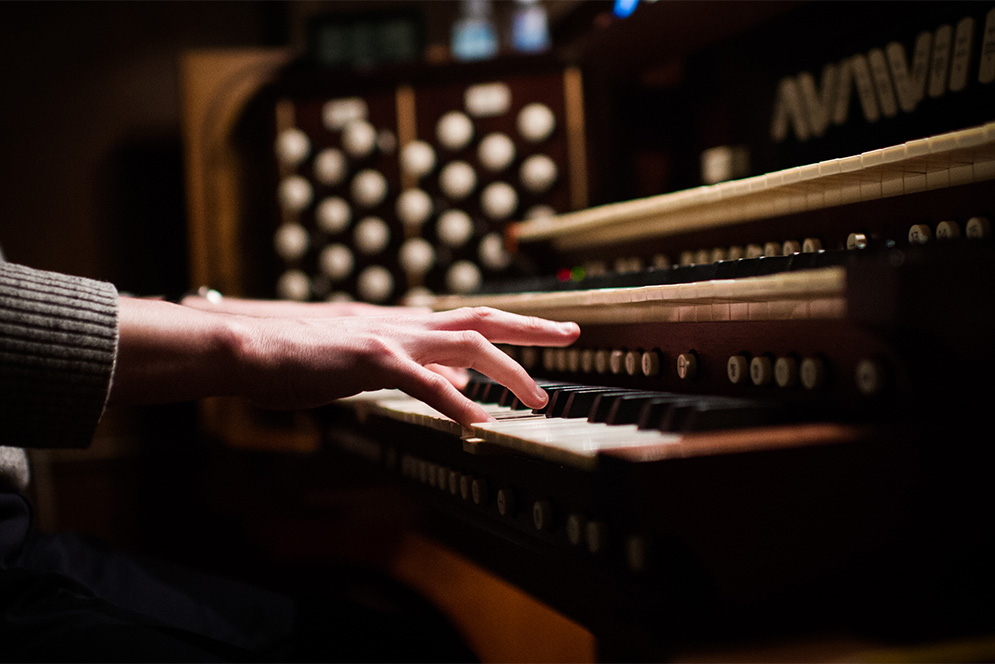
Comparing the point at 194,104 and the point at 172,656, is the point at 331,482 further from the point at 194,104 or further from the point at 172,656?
the point at 172,656

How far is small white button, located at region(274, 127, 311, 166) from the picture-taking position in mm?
2762

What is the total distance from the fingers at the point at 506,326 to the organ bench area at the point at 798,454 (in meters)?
0.10

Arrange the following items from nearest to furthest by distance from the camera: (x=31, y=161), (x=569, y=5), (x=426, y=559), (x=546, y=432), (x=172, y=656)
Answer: (x=172, y=656), (x=546, y=432), (x=426, y=559), (x=569, y=5), (x=31, y=161)

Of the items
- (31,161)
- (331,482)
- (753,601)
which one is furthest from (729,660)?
(31,161)

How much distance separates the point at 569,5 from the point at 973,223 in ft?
6.99

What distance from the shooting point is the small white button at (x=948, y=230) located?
3.07 feet

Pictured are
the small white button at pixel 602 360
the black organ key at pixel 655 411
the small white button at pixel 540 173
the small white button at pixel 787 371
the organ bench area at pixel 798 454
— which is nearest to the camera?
the organ bench area at pixel 798 454

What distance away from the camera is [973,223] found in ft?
2.97

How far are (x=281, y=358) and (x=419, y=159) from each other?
199 cm

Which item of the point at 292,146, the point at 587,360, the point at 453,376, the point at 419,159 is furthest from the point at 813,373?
the point at 292,146

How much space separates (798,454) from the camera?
63 cm

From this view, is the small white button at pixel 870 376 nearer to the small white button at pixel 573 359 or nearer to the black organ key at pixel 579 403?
the black organ key at pixel 579 403

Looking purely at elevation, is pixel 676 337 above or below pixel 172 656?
above

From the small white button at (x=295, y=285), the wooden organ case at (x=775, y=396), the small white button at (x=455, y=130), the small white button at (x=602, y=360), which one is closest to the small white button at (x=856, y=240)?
the wooden organ case at (x=775, y=396)
